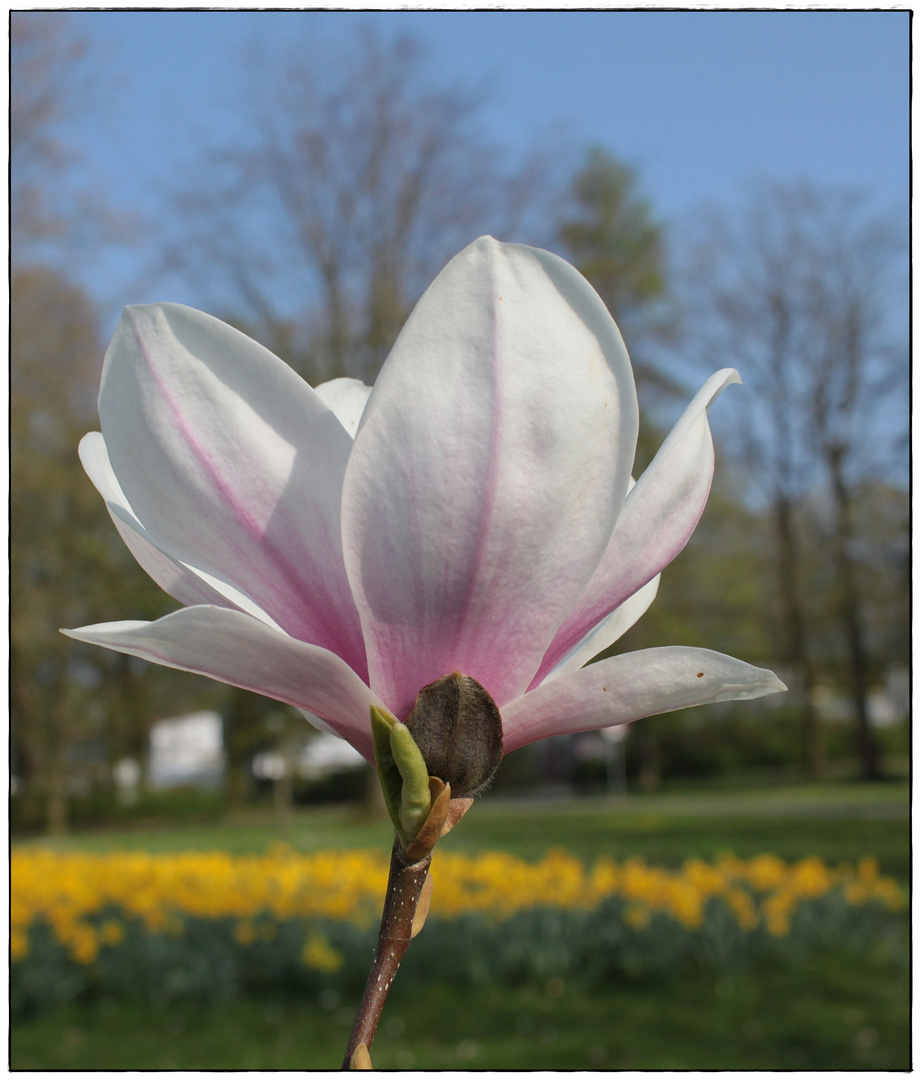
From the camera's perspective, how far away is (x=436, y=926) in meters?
4.03

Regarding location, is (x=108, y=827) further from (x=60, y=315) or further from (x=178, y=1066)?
(x=178, y=1066)

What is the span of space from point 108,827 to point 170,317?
16669 millimetres

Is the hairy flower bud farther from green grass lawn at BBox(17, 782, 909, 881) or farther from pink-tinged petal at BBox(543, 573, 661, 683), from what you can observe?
green grass lawn at BBox(17, 782, 909, 881)

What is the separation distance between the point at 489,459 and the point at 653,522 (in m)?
0.07

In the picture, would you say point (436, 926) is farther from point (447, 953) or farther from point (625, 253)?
point (625, 253)

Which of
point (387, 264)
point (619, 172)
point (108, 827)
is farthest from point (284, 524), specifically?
point (108, 827)

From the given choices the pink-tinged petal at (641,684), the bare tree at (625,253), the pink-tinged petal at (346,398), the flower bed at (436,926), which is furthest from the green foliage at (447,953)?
the bare tree at (625,253)

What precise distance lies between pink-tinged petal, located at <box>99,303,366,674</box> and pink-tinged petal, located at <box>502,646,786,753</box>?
0.08m

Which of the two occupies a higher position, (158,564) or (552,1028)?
(158,564)

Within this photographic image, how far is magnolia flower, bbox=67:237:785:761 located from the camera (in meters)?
0.31

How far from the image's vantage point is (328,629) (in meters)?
0.35

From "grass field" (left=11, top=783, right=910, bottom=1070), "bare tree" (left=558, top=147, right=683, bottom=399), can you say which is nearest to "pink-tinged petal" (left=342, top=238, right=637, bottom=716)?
"grass field" (left=11, top=783, right=910, bottom=1070)

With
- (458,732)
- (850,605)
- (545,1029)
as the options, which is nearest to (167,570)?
(458,732)

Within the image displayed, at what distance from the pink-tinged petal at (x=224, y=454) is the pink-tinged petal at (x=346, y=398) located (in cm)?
14
